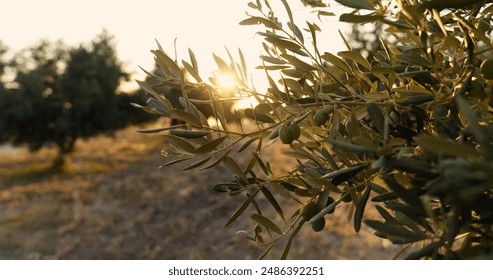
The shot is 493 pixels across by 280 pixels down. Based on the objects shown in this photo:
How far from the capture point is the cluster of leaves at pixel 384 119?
1.25 meters

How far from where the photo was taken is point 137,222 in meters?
12.4

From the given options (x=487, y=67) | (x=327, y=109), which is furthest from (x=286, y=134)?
(x=487, y=67)

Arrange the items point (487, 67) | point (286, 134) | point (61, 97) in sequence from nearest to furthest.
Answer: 1. point (487, 67)
2. point (286, 134)
3. point (61, 97)

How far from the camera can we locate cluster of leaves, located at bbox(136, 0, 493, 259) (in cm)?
125

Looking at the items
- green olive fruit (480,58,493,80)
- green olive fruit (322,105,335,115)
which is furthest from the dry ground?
green olive fruit (480,58,493,80)

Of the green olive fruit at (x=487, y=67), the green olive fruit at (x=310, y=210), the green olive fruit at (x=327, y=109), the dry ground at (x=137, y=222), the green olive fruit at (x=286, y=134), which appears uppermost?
the green olive fruit at (x=487, y=67)

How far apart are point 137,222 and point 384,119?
11531mm

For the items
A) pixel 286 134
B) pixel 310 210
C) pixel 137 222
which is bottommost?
pixel 137 222

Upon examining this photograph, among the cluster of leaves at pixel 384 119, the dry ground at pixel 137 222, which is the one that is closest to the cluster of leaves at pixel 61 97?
the dry ground at pixel 137 222

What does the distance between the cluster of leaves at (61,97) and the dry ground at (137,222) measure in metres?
3.85

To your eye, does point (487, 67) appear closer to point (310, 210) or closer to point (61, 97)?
point (310, 210)

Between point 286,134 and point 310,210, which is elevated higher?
point 286,134

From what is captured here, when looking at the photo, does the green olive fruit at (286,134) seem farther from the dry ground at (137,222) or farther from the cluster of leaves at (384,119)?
the dry ground at (137,222)

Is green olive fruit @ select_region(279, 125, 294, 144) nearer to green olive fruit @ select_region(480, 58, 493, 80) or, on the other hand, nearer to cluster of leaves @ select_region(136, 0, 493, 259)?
cluster of leaves @ select_region(136, 0, 493, 259)
